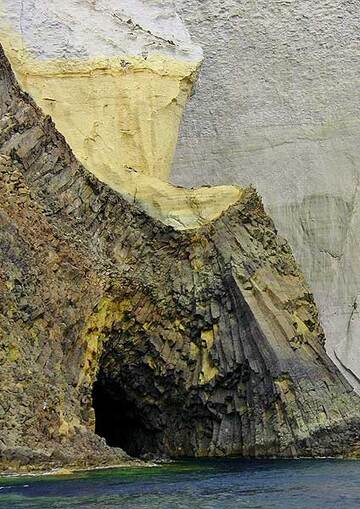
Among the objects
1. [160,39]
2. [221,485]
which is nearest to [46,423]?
[221,485]

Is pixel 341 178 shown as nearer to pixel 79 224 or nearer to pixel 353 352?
pixel 353 352

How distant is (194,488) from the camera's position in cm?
912

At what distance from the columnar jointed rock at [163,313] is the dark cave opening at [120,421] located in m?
0.04

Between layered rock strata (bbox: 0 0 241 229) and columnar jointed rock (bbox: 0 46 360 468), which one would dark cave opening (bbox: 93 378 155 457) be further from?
layered rock strata (bbox: 0 0 241 229)

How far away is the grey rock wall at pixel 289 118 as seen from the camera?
18359 mm

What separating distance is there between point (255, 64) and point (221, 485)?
11.5m

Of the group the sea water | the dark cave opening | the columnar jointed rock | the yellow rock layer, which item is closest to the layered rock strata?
the yellow rock layer

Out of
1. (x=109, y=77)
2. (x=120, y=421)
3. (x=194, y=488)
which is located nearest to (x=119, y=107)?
(x=109, y=77)

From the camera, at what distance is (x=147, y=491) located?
878 cm

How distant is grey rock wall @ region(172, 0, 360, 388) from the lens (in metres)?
18.4

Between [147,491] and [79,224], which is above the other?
[79,224]

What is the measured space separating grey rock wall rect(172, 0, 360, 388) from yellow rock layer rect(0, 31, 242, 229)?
3.07 m

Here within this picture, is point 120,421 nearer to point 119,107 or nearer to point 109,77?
point 119,107

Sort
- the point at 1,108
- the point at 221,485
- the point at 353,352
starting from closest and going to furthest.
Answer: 1. the point at 221,485
2. the point at 1,108
3. the point at 353,352
